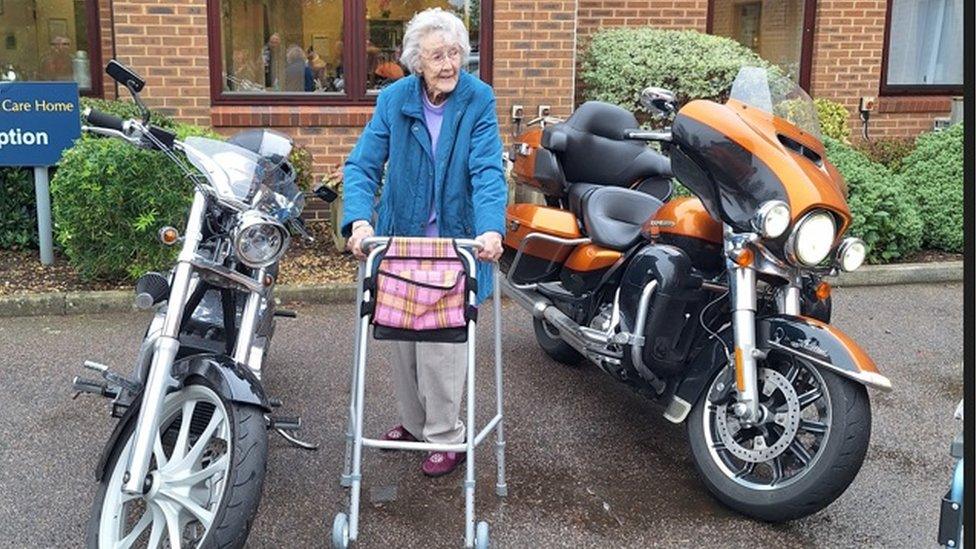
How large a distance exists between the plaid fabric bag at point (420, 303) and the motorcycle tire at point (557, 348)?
1745 millimetres

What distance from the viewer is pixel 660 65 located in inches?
310

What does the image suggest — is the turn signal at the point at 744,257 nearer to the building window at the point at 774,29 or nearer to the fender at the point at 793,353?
the fender at the point at 793,353

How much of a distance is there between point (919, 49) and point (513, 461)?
8211 millimetres

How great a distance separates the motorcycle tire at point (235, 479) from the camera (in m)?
2.67

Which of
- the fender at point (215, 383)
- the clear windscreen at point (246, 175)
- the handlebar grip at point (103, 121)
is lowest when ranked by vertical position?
the fender at point (215, 383)

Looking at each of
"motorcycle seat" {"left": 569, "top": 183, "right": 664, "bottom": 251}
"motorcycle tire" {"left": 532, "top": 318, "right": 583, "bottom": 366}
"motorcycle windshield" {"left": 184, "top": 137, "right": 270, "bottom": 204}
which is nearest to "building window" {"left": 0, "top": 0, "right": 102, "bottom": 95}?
"motorcycle tire" {"left": 532, "top": 318, "right": 583, "bottom": 366}

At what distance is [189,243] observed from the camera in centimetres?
299

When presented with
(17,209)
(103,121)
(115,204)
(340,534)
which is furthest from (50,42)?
(340,534)

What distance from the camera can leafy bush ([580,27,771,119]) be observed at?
25.9 ft

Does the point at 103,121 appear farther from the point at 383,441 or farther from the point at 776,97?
the point at 776,97

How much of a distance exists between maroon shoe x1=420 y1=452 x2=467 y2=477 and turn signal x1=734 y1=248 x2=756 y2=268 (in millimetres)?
1410

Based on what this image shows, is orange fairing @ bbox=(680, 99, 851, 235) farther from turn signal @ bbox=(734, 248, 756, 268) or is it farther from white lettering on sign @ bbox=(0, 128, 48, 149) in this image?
white lettering on sign @ bbox=(0, 128, 48, 149)

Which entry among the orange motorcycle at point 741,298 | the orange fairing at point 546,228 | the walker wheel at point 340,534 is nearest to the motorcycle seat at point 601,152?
the orange fairing at point 546,228

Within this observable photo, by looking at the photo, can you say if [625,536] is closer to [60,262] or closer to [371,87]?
Result: [60,262]
